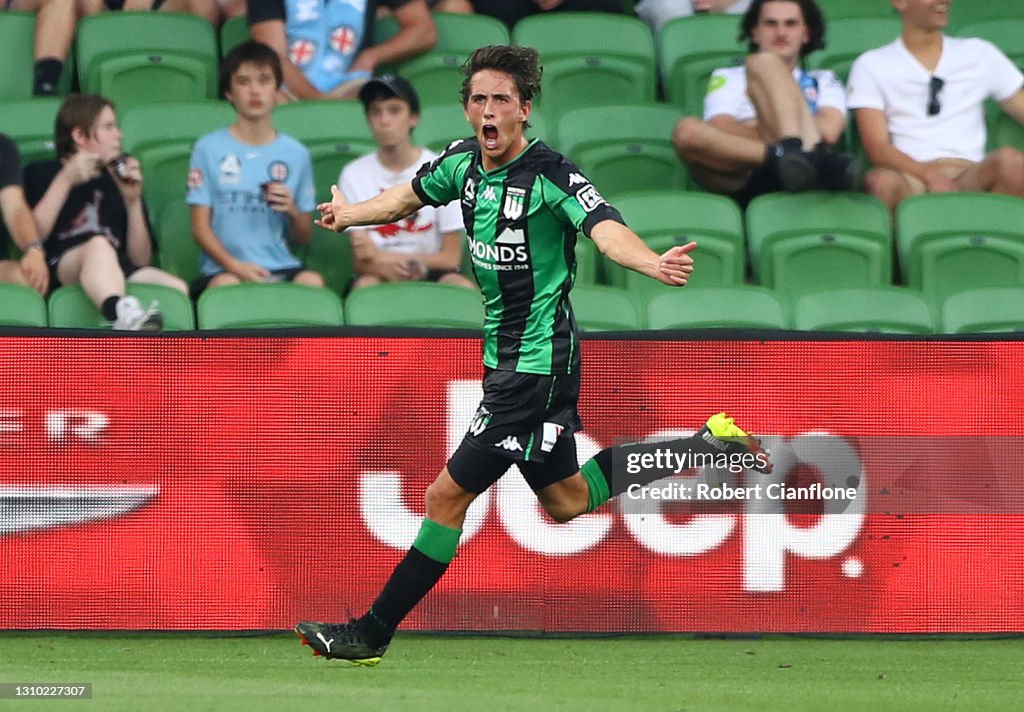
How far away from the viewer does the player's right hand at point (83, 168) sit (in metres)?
7.93

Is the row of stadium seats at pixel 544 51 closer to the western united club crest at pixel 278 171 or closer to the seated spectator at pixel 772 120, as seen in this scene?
the seated spectator at pixel 772 120

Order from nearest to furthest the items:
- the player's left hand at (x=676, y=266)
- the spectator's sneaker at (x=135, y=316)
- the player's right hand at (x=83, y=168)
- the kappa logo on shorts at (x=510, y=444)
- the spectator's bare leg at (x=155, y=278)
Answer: the player's left hand at (x=676, y=266) < the kappa logo on shorts at (x=510, y=444) < the spectator's sneaker at (x=135, y=316) < the spectator's bare leg at (x=155, y=278) < the player's right hand at (x=83, y=168)

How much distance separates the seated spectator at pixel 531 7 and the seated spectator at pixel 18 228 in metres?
3.04

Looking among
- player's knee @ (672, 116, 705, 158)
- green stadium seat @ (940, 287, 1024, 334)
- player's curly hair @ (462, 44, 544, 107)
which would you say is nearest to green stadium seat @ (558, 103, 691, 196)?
player's knee @ (672, 116, 705, 158)

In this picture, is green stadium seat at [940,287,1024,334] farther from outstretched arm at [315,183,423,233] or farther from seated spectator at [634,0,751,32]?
outstretched arm at [315,183,423,233]

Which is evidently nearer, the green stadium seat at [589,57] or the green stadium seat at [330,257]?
the green stadium seat at [330,257]

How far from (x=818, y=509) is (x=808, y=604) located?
1.22 feet

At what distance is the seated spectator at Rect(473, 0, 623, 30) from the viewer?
32.0 feet

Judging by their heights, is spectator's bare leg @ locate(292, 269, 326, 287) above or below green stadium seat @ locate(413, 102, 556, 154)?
below

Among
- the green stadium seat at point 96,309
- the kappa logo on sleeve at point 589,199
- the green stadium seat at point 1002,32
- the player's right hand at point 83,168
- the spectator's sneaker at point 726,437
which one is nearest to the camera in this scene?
the kappa logo on sleeve at point 589,199

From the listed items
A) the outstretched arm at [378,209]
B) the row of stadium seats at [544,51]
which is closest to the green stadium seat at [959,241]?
the row of stadium seats at [544,51]

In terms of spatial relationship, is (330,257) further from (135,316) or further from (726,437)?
(726,437)

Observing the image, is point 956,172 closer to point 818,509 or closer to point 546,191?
point 818,509

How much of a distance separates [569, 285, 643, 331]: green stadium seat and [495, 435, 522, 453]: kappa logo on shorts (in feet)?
6.52
